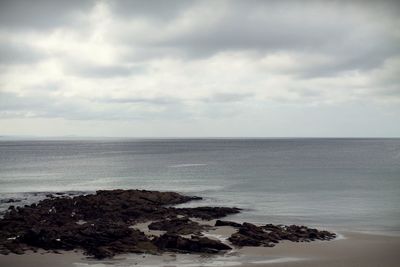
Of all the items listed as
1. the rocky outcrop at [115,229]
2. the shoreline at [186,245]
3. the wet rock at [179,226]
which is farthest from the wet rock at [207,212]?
the wet rock at [179,226]

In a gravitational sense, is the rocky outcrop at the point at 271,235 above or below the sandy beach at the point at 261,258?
above

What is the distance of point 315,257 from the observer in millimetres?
29078

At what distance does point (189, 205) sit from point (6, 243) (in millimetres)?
26357

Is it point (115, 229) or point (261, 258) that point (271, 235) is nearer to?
point (261, 258)

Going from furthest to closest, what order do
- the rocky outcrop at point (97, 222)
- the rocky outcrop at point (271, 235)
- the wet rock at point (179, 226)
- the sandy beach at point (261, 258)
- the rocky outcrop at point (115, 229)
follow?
the wet rock at point (179, 226) < the rocky outcrop at point (271, 235) < the rocky outcrop at point (97, 222) < the rocky outcrop at point (115, 229) < the sandy beach at point (261, 258)

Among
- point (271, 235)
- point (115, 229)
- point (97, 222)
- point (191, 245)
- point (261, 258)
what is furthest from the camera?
point (97, 222)

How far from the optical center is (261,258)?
1130 inches

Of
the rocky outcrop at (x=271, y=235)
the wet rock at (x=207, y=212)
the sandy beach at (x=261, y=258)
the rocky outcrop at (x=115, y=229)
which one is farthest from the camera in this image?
the wet rock at (x=207, y=212)

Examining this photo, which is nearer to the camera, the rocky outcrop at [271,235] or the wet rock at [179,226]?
the rocky outcrop at [271,235]

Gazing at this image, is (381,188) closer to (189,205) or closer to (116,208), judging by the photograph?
(189,205)

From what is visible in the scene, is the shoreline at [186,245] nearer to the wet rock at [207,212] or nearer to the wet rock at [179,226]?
the wet rock at [179,226]

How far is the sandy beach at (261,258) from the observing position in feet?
88.6

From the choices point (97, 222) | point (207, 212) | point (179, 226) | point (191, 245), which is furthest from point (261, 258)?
point (207, 212)

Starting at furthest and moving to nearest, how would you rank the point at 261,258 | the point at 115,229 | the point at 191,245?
the point at 115,229
the point at 191,245
the point at 261,258
